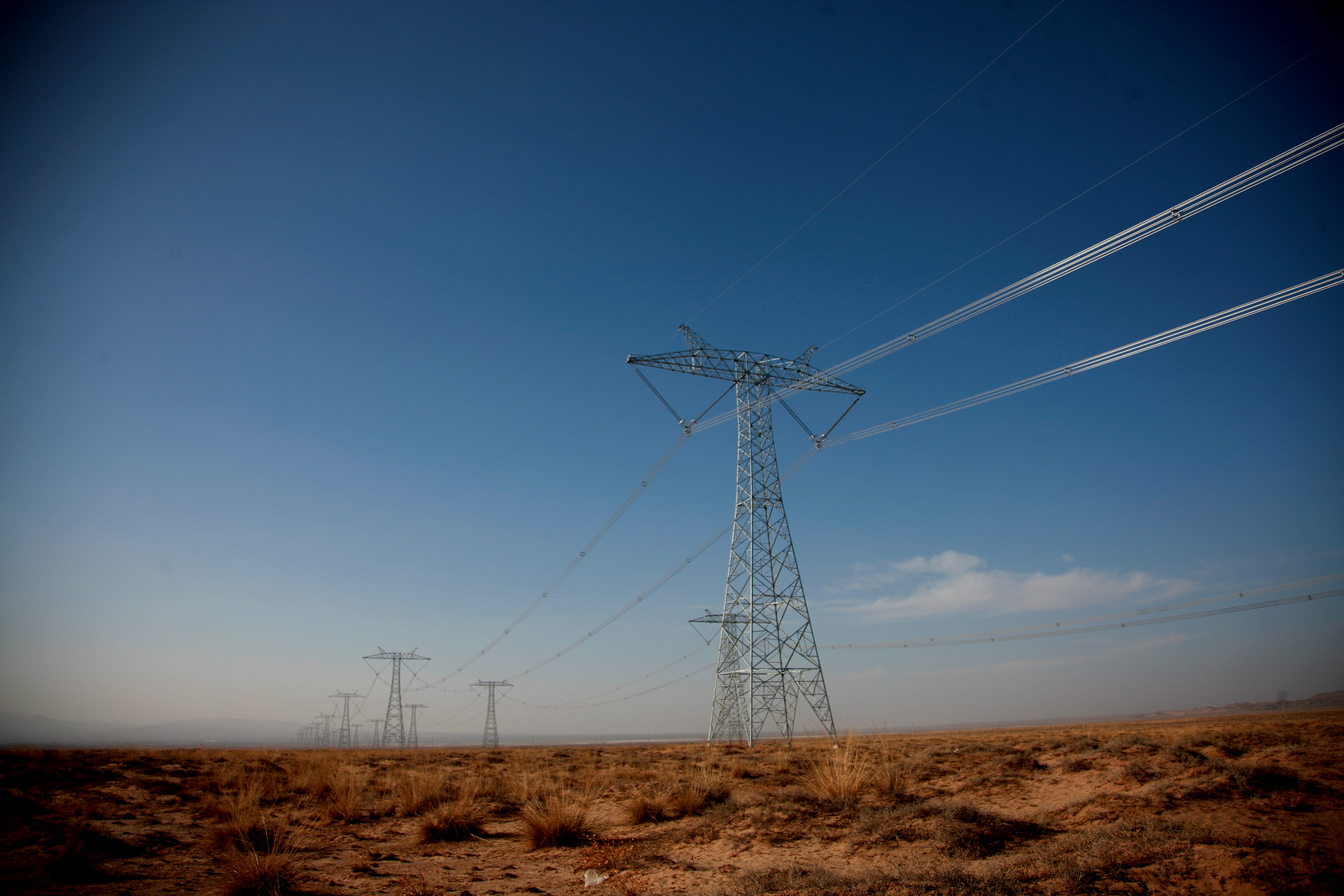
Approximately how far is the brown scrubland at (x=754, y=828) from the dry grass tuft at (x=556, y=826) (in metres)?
0.04

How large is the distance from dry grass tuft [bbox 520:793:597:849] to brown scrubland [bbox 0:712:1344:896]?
1.7 inches

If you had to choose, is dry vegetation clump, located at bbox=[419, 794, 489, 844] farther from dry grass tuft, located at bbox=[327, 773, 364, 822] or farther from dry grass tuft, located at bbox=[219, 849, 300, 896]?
dry grass tuft, located at bbox=[219, 849, 300, 896]

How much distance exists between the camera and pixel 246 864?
819 cm

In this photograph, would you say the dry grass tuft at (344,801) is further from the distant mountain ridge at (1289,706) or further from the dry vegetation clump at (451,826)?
the distant mountain ridge at (1289,706)

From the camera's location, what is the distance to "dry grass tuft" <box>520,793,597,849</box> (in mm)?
10797

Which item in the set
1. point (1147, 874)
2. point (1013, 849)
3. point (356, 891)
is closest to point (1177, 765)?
point (1013, 849)

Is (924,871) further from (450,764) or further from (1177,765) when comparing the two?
(450,764)

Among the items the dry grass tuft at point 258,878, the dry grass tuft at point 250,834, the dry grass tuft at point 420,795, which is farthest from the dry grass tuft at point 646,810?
the dry grass tuft at point 250,834

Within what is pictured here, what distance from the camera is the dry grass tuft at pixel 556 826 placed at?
10.8 meters

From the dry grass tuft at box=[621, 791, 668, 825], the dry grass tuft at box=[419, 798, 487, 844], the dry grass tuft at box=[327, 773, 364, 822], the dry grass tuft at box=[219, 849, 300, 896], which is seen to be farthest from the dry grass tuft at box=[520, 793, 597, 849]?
the dry grass tuft at box=[327, 773, 364, 822]

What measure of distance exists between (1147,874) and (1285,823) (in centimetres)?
333

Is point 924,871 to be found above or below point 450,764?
above

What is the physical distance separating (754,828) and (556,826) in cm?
350

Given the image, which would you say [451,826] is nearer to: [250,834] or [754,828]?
[250,834]
